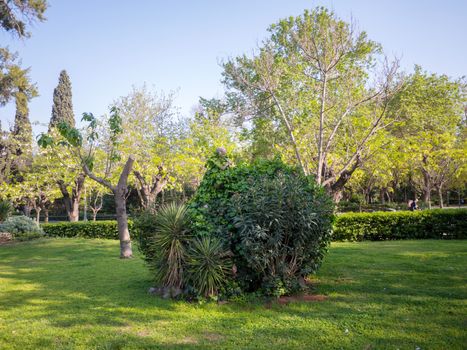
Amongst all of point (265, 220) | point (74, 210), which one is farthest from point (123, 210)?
point (74, 210)

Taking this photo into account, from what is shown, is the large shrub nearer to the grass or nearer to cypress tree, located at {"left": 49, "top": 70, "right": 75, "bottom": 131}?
the grass

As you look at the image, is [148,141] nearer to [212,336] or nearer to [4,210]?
[4,210]

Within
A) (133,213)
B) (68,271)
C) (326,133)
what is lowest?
(68,271)

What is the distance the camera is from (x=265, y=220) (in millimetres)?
6105

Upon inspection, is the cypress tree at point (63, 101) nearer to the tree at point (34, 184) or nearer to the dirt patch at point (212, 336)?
the tree at point (34, 184)

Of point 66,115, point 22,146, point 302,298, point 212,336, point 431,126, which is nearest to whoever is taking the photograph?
point 212,336

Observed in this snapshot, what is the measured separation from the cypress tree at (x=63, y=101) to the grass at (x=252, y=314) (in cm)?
2433

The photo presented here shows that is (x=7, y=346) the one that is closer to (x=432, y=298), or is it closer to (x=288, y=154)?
(x=432, y=298)

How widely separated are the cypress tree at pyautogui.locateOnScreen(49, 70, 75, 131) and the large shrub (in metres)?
26.9

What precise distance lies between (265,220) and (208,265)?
1.17 m

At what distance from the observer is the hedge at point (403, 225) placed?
14.2 m

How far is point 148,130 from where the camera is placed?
2275 cm

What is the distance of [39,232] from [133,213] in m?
13.7

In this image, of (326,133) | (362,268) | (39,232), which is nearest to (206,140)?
(326,133)
